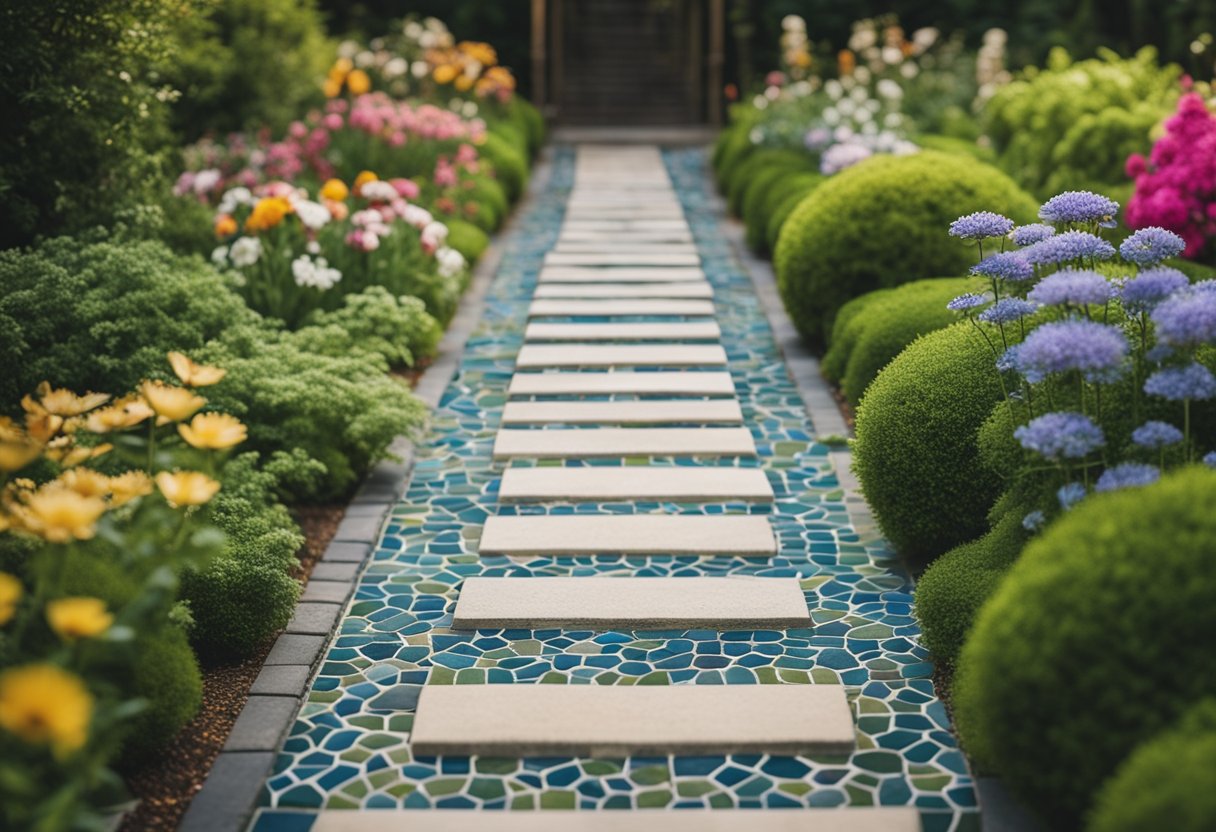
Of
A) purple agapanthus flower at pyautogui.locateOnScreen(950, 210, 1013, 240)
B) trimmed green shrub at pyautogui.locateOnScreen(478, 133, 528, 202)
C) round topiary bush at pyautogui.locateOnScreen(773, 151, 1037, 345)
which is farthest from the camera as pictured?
trimmed green shrub at pyautogui.locateOnScreen(478, 133, 528, 202)

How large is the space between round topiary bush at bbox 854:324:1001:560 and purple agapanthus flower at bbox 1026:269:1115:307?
1.10 m

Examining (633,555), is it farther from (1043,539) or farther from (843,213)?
(843,213)

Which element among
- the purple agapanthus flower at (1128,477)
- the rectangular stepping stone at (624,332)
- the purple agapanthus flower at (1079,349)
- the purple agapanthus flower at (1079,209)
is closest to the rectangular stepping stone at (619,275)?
the rectangular stepping stone at (624,332)

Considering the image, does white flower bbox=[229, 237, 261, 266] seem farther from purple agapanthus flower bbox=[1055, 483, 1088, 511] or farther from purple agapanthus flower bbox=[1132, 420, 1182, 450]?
purple agapanthus flower bbox=[1132, 420, 1182, 450]

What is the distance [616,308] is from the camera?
327 inches

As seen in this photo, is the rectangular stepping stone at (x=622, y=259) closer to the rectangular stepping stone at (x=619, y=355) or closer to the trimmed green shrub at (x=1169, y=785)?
the rectangular stepping stone at (x=619, y=355)

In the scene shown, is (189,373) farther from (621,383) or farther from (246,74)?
(246,74)

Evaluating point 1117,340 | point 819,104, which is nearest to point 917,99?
point 819,104

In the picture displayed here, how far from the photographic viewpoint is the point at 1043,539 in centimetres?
301

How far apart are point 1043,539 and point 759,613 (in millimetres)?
1385

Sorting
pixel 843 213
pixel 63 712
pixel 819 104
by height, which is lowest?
pixel 819 104

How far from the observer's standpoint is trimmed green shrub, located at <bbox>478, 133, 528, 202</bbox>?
39.6 feet

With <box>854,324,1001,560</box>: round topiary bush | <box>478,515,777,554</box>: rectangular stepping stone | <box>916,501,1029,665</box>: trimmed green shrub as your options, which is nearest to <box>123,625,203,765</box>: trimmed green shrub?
<box>478,515,777,554</box>: rectangular stepping stone

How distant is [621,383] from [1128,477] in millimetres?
3971
